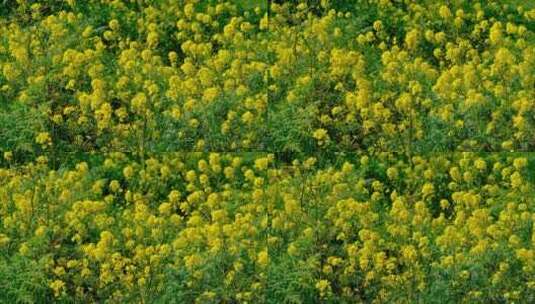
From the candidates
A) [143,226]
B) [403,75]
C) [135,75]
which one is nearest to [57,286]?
[143,226]

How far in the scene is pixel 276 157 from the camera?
6.04 meters

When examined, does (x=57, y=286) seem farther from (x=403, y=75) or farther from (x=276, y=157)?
(x=403, y=75)

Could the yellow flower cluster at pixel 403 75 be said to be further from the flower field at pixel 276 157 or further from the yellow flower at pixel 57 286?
the yellow flower at pixel 57 286

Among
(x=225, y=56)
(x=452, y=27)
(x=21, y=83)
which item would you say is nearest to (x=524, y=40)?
(x=452, y=27)

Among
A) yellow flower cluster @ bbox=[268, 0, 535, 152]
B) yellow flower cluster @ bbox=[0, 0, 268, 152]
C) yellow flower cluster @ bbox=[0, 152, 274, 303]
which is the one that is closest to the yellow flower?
yellow flower cluster @ bbox=[0, 152, 274, 303]

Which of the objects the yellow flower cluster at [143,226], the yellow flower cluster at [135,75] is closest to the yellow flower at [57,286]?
the yellow flower cluster at [143,226]

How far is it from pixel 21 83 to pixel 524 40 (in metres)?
2.13

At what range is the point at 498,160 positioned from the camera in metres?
5.94

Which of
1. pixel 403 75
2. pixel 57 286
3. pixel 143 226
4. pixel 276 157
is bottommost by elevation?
pixel 57 286

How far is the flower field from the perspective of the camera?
5941 millimetres

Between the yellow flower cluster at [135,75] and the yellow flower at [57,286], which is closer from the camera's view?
the yellow flower at [57,286]

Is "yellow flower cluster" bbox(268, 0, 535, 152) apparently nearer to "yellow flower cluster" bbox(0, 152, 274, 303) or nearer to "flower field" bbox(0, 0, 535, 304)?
"flower field" bbox(0, 0, 535, 304)

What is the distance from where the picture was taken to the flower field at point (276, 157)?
594cm

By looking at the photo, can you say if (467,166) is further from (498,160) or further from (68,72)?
(68,72)
